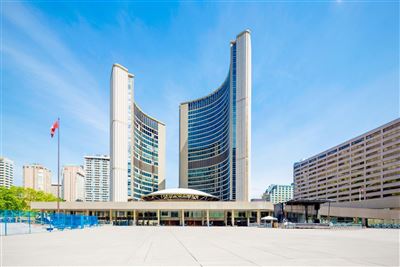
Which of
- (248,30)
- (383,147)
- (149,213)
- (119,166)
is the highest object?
(248,30)

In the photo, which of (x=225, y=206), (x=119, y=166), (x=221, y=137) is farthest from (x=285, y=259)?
(x=221, y=137)

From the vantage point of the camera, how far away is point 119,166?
11694cm

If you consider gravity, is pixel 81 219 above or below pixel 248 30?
below

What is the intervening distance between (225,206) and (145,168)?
79874 millimetres

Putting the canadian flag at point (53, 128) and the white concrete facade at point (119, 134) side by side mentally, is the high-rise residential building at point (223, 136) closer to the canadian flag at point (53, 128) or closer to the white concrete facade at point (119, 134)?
the white concrete facade at point (119, 134)

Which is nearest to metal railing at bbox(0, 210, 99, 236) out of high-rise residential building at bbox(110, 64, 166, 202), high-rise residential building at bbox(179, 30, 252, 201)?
high-rise residential building at bbox(110, 64, 166, 202)

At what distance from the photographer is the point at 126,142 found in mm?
121062

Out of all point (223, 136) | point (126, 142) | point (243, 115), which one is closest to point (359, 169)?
point (243, 115)

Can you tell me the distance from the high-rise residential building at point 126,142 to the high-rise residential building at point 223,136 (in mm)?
24942

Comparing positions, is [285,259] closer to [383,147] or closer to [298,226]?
[298,226]

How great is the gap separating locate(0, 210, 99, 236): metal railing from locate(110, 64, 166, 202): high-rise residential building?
207ft

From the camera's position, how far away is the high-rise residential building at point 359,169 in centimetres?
10506

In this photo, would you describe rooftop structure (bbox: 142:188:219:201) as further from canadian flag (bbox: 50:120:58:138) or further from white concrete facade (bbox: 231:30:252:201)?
canadian flag (bbox: 50:120:58:138)

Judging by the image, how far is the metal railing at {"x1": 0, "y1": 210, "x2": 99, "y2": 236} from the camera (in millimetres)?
29445
